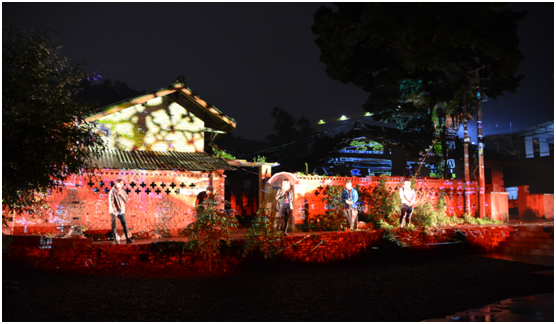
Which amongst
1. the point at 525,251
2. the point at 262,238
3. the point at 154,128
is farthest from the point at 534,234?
the point at 154,128

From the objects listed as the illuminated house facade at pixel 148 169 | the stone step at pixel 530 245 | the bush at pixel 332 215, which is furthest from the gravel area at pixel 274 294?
the illuminated house facade at pixel 148 169

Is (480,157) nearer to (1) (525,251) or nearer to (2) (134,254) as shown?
(1) (525,251)

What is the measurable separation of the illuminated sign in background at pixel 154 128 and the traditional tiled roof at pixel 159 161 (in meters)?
0.47

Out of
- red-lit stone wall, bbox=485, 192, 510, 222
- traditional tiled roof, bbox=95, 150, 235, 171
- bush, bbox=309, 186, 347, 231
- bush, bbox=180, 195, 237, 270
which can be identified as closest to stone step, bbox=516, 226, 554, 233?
red-lit stone wall, bbox=485, 192, 510, 222

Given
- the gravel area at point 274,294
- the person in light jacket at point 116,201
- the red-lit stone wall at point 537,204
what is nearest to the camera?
the gravel area at point 274,294

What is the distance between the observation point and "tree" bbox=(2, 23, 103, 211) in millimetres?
6352

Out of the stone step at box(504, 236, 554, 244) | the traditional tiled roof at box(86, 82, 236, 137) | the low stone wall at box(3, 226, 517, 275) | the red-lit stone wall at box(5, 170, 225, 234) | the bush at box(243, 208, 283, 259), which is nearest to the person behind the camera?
the low stone wall at box(3, 226, 517, 275)

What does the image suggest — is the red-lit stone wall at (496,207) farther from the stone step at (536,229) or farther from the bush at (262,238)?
the bush at (262,238)

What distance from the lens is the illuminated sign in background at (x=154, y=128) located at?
13.7 m

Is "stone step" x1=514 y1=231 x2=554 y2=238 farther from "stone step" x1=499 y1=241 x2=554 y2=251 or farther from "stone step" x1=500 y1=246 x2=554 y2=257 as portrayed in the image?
"stone step" x1=500 y1=246 x2=554 y2=257

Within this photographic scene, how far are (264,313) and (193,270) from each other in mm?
3704

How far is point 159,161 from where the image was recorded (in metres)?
13.1

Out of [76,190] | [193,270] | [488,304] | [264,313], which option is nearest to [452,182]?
[488,304]

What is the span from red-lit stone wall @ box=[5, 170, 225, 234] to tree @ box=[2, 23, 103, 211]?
4528 mm
